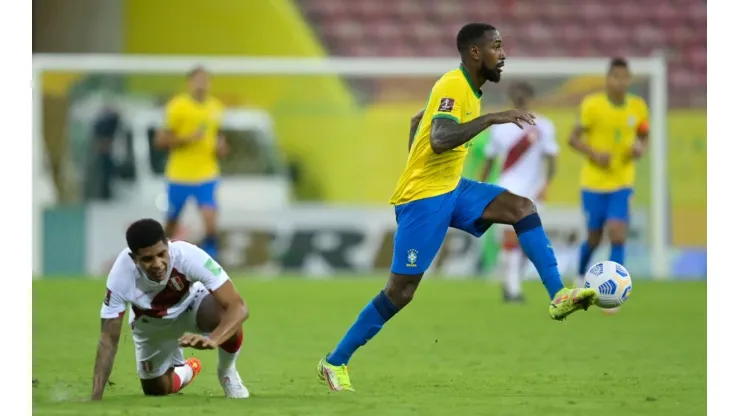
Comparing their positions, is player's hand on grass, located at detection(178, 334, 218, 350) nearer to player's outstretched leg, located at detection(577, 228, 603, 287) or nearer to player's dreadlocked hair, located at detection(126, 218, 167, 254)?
player's dreadlocked hair, located at detection(126, 218, 167, 254)

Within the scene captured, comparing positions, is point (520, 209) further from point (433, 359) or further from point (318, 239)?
point (318, 239)

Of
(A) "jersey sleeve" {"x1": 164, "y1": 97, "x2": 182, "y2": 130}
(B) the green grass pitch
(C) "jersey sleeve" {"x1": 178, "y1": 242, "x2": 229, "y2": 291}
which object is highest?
(A) "jersey sleeve" {"x1": 164, "y1": 97, "x2": 182, "y2": 130}

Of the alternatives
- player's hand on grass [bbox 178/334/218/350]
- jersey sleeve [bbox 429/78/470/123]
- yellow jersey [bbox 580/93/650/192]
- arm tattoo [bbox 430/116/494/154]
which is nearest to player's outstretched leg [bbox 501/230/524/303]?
yellow jersey [bbox 580/93/650/192]

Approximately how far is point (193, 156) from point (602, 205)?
194 inches

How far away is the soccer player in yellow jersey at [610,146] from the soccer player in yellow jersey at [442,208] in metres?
5.40

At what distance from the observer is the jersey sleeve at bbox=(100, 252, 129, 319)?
7094mm

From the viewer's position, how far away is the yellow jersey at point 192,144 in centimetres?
1578

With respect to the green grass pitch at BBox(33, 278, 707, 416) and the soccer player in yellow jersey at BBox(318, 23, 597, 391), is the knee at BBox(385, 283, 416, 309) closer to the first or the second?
the soccer player in yellow jersey at BBox(318, 23, 597, 391)

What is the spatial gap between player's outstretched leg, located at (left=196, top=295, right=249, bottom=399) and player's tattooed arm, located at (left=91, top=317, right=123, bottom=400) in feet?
1.56

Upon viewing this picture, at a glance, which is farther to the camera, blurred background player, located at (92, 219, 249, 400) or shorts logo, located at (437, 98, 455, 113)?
shorts logo, located at (437, 98, 455, 113)

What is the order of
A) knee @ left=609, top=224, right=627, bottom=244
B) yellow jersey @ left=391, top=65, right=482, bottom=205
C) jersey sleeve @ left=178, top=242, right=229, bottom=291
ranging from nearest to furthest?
jersey sleeve @ left=178, top=242, right=229, bottom=291 → yellow jersey @ left=391, top=65, right=482, bottom=205 → knee @ left=609, top=224, right=627, bottom=244

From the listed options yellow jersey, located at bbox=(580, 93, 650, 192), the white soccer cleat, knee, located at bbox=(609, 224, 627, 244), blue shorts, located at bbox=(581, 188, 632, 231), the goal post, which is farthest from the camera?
the goal post

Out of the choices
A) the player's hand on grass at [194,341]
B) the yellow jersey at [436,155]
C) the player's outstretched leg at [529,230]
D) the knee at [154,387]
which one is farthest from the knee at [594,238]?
the player's hand on grass at [194,341]

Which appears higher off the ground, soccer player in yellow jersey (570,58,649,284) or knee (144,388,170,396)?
soccer player in yellow jersey (570,58,649,284)
